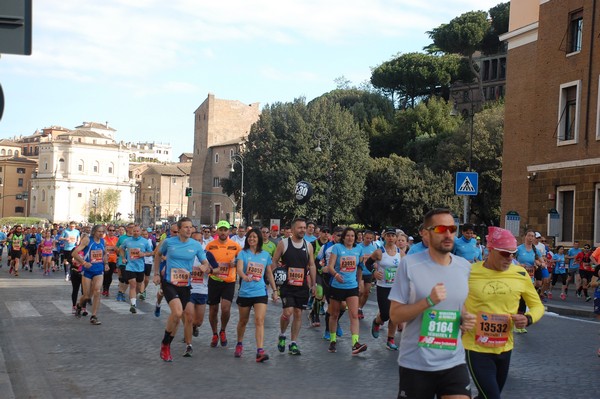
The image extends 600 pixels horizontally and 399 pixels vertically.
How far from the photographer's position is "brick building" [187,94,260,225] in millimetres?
119312

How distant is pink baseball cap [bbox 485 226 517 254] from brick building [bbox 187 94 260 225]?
111 meters

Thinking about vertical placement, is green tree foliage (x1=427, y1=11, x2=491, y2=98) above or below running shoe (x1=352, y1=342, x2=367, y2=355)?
above

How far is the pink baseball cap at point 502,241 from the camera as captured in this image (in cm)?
604

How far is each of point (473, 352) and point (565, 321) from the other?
43.8 feet

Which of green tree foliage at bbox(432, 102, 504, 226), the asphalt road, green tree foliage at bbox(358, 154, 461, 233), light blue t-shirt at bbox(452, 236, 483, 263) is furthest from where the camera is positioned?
green tree foliage at bbox(358, 154, 461, 233)

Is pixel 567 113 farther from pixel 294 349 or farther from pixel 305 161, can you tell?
pixel 305 161

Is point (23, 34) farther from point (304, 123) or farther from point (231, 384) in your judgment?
point (304, 123)

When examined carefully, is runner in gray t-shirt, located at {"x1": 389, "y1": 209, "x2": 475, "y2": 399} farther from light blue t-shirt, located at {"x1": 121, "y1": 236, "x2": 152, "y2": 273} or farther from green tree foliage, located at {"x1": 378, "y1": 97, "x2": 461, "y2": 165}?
green tree foliage, located at {"x1": 378, "y1": 97, "x2": 461, "y2": 165}

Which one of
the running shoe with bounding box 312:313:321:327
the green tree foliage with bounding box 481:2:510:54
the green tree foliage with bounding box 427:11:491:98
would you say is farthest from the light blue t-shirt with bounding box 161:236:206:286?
the green tree foliage with bounding box 481:2:510:54

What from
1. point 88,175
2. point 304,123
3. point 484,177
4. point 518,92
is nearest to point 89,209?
point 88,175

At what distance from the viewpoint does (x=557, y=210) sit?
32.2 meters

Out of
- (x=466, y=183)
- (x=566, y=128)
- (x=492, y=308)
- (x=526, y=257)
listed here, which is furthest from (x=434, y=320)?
(x=566, y=128)

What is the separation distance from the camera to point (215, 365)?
11242 mm

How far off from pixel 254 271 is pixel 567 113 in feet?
77.3
